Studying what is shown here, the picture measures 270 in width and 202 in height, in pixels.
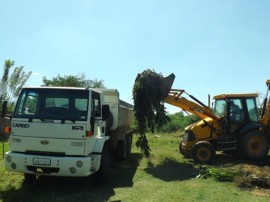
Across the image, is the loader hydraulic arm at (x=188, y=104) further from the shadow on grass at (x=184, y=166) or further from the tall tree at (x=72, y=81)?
the tall tree at (x=72, y=81)

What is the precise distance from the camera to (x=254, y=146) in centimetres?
1507

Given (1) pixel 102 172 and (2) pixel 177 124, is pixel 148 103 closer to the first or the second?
(1) pixel 102 172

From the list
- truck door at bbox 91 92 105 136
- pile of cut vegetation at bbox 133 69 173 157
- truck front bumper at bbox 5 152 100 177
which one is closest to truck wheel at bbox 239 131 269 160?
pile of cut vegetation at bbox 133 69 173 157

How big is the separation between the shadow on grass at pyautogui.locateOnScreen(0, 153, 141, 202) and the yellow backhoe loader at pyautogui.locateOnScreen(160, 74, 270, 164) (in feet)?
13.4

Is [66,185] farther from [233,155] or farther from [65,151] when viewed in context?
[233,155]

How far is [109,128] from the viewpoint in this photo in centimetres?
1279

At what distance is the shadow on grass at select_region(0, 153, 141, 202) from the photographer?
29.5ft

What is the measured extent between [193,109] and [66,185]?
277 inches

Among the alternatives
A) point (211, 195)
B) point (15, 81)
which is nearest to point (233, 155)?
point (211, 195)

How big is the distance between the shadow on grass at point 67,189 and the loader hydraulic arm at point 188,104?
167 inches

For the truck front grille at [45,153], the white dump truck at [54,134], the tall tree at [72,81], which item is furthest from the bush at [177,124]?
the truck front grille at [45,153]

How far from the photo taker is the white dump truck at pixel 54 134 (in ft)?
30.6

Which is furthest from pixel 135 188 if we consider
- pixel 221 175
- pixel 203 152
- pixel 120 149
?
pixel 203 152

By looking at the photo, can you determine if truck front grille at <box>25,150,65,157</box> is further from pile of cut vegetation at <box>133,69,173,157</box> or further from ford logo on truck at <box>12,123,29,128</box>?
pile of cut vegetation at <box>133,69,173,157</box>
